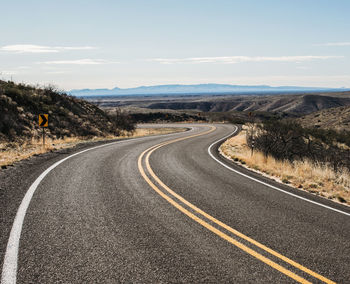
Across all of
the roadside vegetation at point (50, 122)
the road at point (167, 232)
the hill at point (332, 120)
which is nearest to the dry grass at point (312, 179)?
the road at point (167, 232)

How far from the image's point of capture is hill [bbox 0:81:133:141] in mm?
19500

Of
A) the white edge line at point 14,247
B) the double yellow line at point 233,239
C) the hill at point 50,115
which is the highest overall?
the hill at point 50,115

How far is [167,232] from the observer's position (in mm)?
4812

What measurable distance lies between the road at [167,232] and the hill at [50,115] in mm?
12992

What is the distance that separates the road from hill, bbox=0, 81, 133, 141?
13.0 meters

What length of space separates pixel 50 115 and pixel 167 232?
77.9 ft

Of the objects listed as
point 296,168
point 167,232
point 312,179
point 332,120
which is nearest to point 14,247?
point 167,232

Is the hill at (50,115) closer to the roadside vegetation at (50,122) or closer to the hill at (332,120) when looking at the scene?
the roadside vegetation at (50,122)

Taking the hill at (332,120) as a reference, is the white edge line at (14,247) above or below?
above

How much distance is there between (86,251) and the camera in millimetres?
4137

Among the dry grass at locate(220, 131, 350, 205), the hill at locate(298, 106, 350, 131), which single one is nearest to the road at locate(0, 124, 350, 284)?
the dry grass at locate(220, 131, 350, 205)

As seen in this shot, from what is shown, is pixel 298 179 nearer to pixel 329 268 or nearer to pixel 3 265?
pixel 329 268

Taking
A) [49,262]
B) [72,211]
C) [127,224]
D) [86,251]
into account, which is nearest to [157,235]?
[127,224]

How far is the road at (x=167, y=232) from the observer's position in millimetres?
3670
